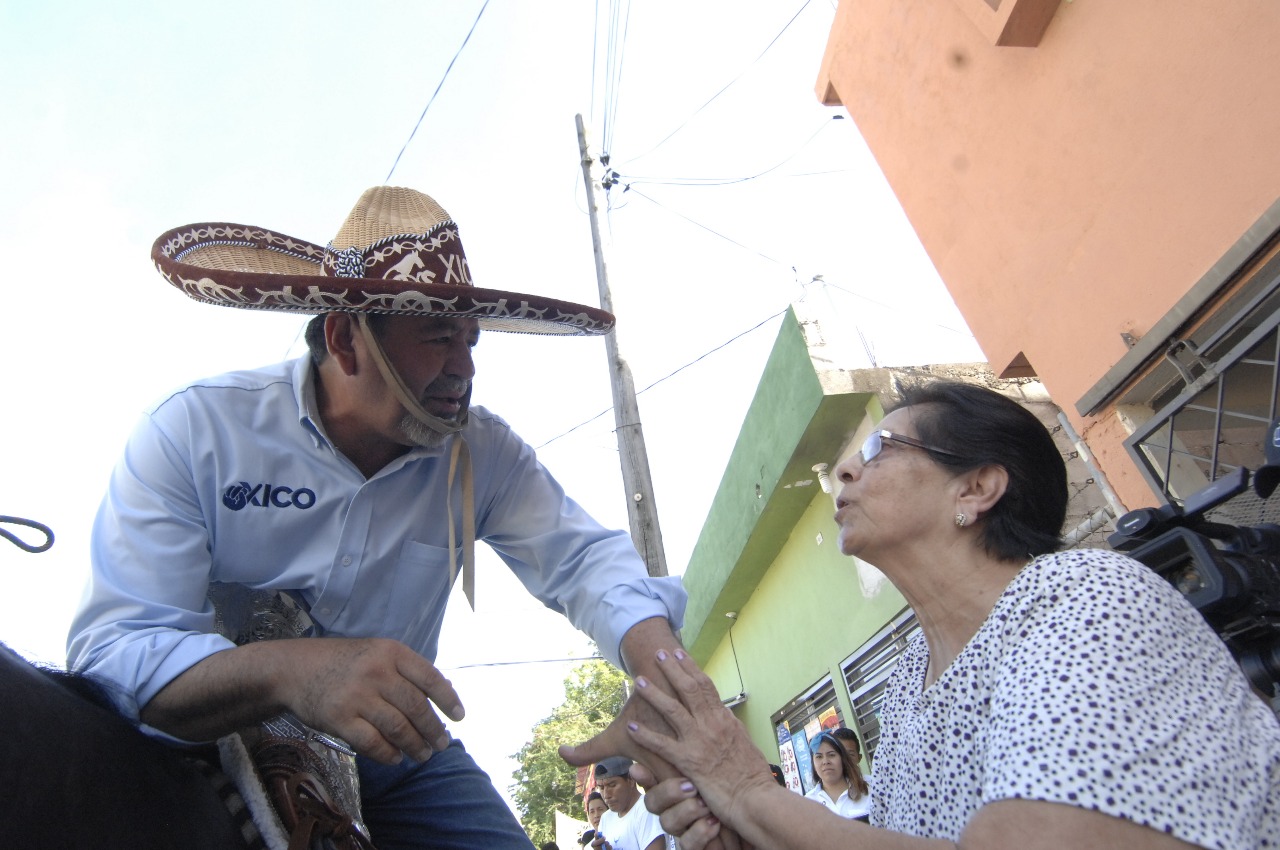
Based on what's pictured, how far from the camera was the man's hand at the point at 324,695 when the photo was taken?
1280 mm

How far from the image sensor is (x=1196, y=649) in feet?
4.42

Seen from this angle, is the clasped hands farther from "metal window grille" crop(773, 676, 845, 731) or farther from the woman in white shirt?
"metal window grille" crop(773, 676, 845, 731)

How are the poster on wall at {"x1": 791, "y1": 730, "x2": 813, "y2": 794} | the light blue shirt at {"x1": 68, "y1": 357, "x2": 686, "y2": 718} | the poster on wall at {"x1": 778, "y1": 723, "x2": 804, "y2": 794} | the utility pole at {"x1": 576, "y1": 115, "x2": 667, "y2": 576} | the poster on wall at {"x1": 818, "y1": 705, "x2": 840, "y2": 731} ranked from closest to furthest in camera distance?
the light blue shirt at {"x1": 68, "y1": 357, "x2": 686, "y2": 718}, the utility pole at {"x1": 576, "y1": 115, "x2": 667, "y2": 576}, the poster on wall at {"x1": 818, "y1": 705, "x2": 840, "y2": 731}, the poster on wall at {"x1": 791, "y1": 730, "x2": 813, "y2": 794}, the poster on wall at {"x1": 778, "y1": 723, "x2": 804, "y2": 794}

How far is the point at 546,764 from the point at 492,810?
3039cm

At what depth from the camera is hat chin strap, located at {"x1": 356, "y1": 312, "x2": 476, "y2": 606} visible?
6.19ft

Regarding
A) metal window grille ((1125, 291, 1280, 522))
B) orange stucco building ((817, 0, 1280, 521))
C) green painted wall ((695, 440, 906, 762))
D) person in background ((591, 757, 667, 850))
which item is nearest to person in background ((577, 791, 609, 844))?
person in background ((591, 757, 667, 850))

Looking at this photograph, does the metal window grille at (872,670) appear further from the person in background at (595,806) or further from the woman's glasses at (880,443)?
the woman's glasses at (880,443)

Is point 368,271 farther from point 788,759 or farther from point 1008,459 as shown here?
point 788,759

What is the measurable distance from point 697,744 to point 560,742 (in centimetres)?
2863

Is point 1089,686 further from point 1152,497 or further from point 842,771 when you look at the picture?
point 842,771

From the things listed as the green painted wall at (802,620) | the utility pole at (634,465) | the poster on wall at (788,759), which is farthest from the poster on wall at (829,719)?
the utility pole at (634,465)

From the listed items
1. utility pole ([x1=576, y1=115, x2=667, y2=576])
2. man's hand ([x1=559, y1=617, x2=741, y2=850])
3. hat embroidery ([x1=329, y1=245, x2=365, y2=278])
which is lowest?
man's hand ([x1=559, y1=617, x2=741, y2=850])

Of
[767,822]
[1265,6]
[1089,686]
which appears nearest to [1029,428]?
[1089,686]

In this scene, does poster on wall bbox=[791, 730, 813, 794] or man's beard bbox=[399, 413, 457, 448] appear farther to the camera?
poster on wall bbox=[791, 730, 813, 794]
